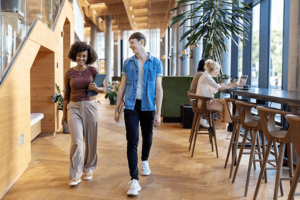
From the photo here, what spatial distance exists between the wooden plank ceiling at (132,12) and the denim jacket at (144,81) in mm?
11471

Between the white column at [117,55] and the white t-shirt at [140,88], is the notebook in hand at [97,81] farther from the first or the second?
the white column at [117,55]

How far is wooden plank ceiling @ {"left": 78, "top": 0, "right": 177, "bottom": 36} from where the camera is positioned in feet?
48.0

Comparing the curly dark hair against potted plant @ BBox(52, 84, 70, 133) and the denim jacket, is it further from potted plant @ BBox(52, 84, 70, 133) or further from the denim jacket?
potted plant @ BBox(52, 84, 70, 133)

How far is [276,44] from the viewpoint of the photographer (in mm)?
5840

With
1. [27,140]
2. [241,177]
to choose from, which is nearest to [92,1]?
[27,140]

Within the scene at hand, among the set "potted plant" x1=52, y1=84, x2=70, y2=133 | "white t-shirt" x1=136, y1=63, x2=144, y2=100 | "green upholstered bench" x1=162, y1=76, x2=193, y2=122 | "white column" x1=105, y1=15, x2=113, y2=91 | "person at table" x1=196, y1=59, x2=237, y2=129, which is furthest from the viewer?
"white column" x1=105, y1=15, x2=113, y2=91

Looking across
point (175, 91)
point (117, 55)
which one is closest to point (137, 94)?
point (175, 91)

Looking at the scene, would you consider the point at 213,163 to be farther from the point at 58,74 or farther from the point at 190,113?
the point at 58,74

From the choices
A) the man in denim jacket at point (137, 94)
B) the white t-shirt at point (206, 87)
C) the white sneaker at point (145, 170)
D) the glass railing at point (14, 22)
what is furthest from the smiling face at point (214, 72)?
the glass railing at point (14, 22)

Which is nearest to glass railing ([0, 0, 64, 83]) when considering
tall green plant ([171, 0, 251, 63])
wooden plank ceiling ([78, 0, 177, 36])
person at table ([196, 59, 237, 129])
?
tall green plant ([171, 0, 251, 63])

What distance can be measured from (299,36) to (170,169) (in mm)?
2384

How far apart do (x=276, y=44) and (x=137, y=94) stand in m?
4.53

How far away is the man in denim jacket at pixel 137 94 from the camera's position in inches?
98.0

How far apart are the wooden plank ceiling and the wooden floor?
10719 millimetres
